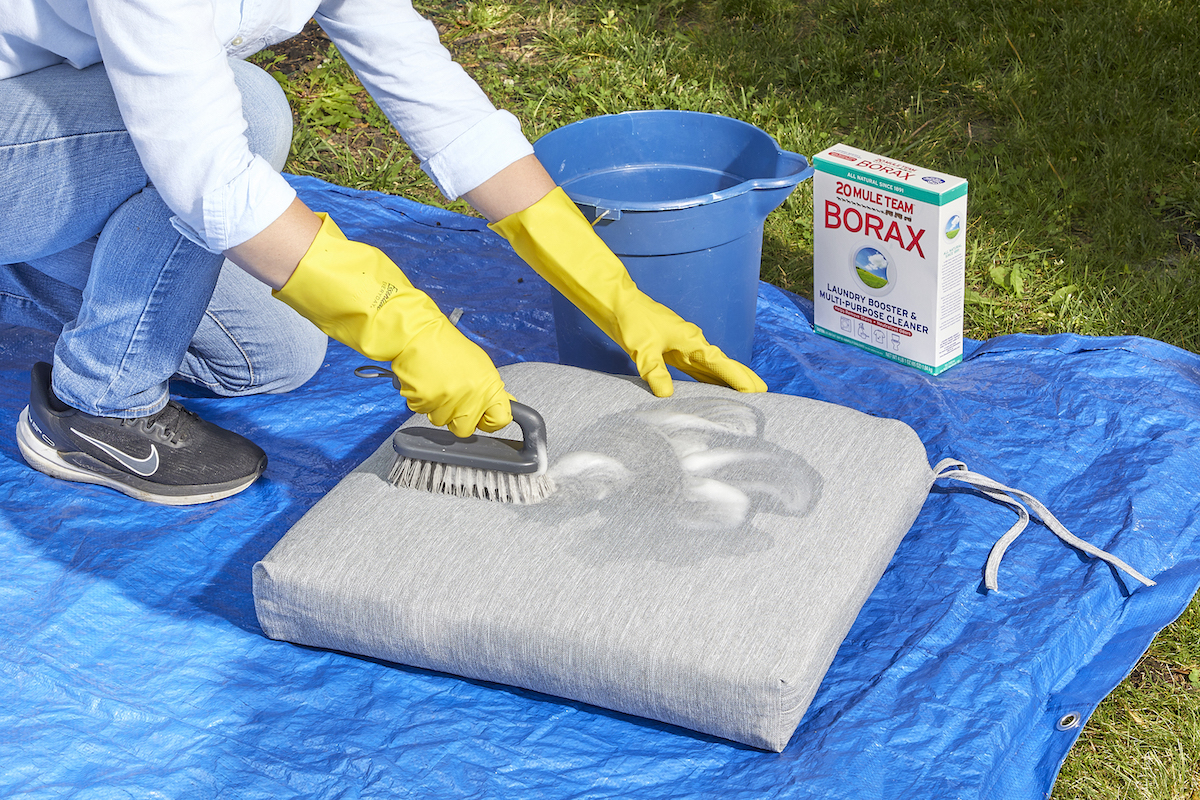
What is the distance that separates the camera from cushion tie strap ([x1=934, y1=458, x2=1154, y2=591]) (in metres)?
1.44

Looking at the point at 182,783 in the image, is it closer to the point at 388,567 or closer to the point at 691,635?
the point at 388,567

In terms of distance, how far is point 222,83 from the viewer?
1.21m

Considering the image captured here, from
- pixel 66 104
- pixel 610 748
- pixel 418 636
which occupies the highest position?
pixel 66 104

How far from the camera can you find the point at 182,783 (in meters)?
1.26

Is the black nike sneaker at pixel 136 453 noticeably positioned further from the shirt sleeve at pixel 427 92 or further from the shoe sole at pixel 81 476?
the shirt sleeve at pixel 427 92

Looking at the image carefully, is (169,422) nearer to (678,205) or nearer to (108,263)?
(108,263)

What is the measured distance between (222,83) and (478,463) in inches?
22.6

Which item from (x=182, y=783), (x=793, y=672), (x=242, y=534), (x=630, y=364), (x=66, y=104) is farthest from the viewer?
(x=630, y=364)

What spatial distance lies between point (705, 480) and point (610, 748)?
1.23ft

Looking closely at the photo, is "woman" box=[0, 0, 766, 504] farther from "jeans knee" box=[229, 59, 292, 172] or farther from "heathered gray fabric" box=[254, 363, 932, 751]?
"heathered gray fabric" box=[254, 363, 932, 751]

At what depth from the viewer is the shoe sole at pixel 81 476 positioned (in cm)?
166

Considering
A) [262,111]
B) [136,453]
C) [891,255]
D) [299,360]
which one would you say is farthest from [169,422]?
[891,255]

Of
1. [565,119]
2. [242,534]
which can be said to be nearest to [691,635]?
[242,534]

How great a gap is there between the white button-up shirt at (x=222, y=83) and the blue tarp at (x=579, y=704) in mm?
555
